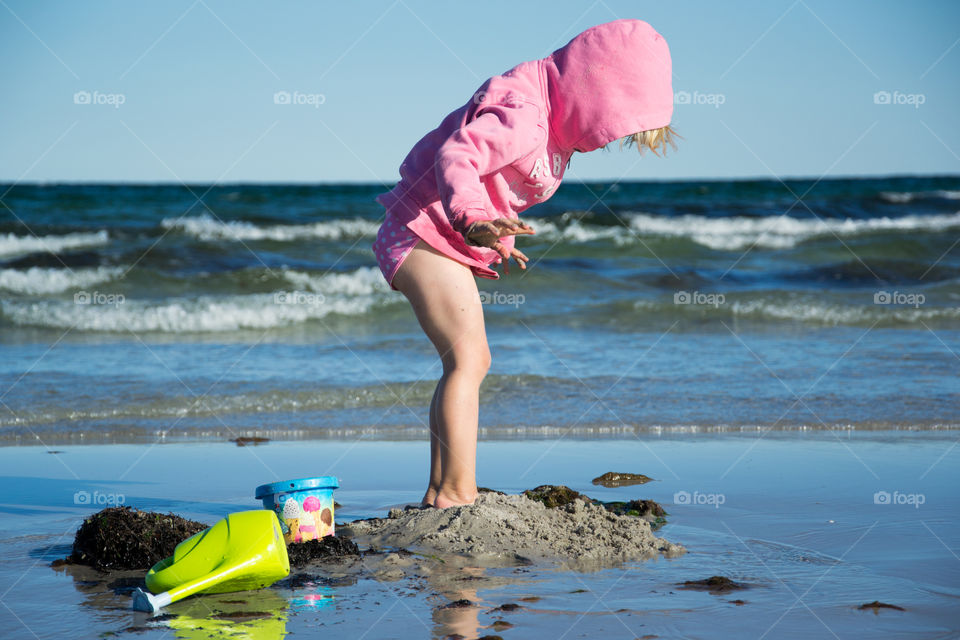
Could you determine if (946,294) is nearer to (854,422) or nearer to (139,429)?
(854,422)

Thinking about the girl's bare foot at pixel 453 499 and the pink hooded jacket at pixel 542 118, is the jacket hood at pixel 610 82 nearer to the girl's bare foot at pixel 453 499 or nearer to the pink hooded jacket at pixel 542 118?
the pink hooded jacket at pixel 542 118

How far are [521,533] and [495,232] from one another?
0.95 metres

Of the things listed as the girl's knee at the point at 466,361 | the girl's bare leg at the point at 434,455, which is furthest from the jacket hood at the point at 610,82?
the girl's bare leg at the point at 434,455

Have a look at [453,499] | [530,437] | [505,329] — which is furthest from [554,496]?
[505,329]

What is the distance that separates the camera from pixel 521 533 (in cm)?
279

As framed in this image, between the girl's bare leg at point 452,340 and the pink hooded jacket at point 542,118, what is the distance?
7 centimetres

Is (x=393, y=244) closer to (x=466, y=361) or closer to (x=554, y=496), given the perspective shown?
(x=466, y=361)

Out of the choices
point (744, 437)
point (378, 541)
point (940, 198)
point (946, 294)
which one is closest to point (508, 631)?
point (378, 541)

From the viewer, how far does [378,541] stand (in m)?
2.88

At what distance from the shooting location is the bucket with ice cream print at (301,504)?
2.77 m

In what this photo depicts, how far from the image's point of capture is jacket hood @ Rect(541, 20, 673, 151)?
8.93 ft

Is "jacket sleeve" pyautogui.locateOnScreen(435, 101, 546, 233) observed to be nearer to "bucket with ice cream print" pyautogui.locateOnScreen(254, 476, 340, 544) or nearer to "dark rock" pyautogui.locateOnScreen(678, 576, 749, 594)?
"bucket with ice cream print" pyautogui.locateOnScreen(254, 476, 340, 544)

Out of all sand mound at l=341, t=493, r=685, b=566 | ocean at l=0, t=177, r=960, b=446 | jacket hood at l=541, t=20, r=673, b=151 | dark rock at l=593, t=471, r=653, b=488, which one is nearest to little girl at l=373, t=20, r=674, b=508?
jacket hood at l=541, t=20, r=673, b=151

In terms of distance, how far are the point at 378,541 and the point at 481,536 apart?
33 cm
